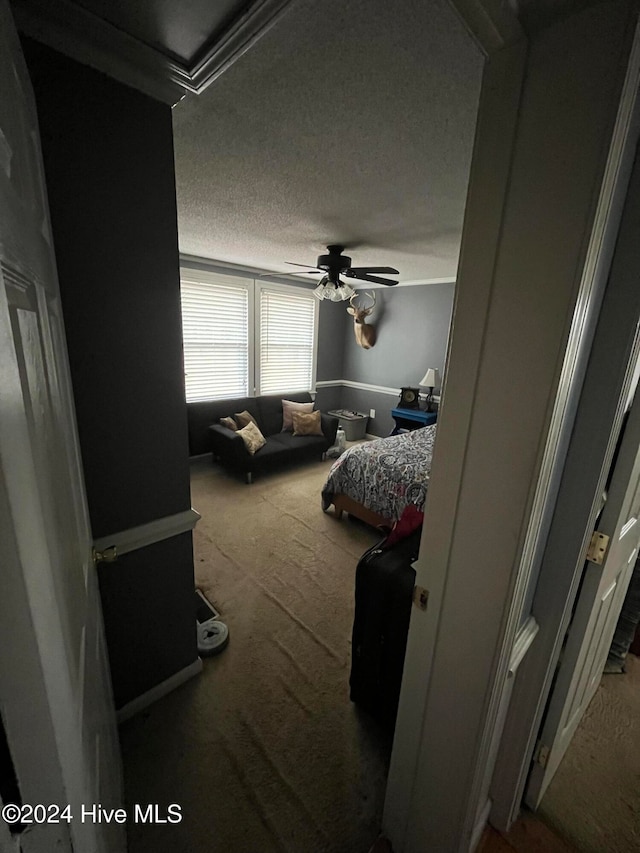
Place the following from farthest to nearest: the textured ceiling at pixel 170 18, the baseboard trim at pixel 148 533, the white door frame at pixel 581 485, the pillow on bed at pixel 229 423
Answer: the pillow on bed at pixel 229 423, the baseboard trim at pixel 148 533, the textured ceiling at pixel 170 18, the white door frame at pixel 581 485

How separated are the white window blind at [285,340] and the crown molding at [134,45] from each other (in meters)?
3.48

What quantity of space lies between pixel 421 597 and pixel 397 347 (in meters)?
4.65

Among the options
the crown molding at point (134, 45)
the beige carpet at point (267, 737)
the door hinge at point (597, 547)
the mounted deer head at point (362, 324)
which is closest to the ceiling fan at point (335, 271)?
the crown molding at point (134, 45)

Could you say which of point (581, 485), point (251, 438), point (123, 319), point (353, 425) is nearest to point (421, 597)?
point (581, 485)

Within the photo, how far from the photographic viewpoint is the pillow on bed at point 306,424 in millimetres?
4480

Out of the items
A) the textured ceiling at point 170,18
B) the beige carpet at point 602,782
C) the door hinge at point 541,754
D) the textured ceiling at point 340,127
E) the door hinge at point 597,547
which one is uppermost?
the textured ceiling at point 340,127

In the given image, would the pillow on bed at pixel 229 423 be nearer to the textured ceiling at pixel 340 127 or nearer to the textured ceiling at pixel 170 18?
the textured ceiling at pixel 340 127

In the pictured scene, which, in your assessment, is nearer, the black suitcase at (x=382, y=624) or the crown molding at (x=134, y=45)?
the crown molding at (x=134, y=45)

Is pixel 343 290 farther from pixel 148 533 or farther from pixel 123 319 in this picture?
pixel 148 533

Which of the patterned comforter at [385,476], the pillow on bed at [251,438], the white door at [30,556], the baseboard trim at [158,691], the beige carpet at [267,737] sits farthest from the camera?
the pillow on bed at [251,438]

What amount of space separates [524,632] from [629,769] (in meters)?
1.15

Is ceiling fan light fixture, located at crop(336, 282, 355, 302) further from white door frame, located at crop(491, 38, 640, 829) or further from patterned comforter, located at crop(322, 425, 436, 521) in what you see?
white door frame, located at crop(491, 38, 640, 829)

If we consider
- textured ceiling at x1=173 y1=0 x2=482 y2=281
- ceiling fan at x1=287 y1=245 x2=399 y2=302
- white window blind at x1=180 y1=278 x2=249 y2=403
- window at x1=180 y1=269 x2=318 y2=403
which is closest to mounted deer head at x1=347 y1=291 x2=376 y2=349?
window at x1=180 y1=269 x2=318 y2=403

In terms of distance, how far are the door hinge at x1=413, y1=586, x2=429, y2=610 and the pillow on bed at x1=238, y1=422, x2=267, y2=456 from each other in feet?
9.92
